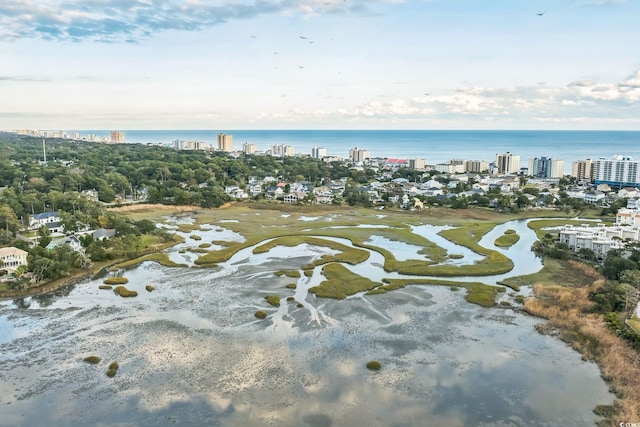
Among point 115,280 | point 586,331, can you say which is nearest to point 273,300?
point 115,280

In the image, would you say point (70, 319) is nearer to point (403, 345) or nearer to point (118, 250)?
point (118, 250)

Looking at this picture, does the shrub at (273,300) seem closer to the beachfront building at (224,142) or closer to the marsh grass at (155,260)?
the marsh grass at (155,260)

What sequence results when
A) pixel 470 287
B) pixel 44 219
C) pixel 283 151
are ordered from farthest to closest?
1. pixel 283 151
2. pixel 44 219
3. pixel 470 287

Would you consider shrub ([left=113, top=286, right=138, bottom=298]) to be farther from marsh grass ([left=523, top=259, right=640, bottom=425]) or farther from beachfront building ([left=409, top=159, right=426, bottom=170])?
beachfront building ([left=409, top=159, right=426, bottom=170])

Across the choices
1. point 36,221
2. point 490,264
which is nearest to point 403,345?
point 490,264

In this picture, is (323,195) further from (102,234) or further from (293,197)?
(102,234)

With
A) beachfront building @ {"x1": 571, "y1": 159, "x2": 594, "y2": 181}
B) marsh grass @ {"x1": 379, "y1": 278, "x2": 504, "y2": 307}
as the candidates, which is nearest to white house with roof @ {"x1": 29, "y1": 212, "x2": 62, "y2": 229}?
marsh grass @ {"x1": 379, "y1": 278, "x2": 504, "y2": 307}

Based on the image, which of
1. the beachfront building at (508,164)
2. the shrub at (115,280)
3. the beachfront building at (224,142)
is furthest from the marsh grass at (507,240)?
the beachfront building at (224,142)
